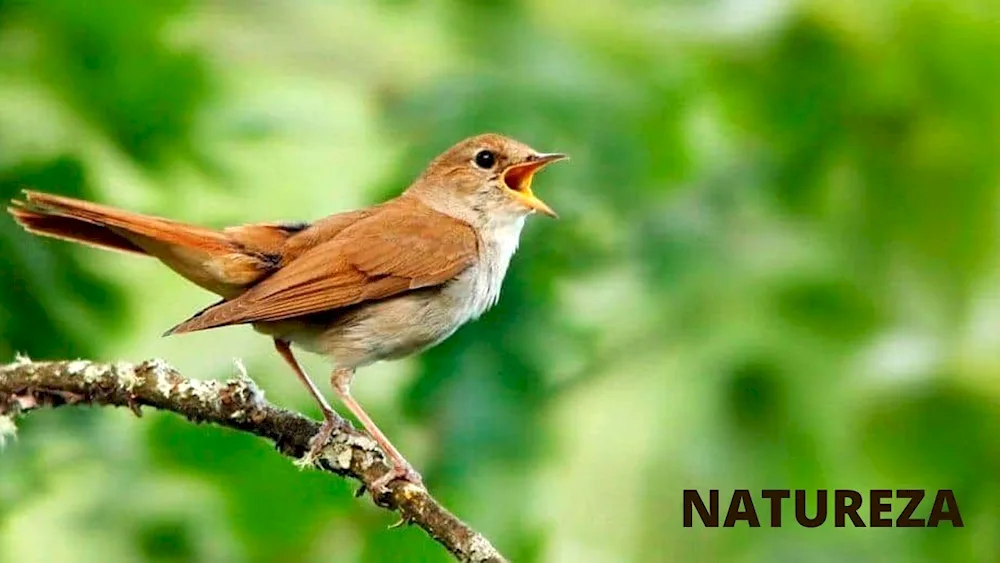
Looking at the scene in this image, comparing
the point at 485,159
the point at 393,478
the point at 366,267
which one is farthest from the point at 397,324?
the point at 485,159

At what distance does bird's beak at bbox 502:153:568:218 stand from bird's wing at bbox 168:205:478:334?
20cm

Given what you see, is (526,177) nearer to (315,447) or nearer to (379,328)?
(379,328)

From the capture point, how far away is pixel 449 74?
5105mm

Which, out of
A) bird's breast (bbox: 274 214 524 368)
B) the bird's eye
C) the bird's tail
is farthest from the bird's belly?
the bird's eye

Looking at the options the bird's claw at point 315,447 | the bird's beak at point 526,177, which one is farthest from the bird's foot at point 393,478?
the bird's beak at point 526,177

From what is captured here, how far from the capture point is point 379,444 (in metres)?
3.49

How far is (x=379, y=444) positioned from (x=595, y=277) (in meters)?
1.40

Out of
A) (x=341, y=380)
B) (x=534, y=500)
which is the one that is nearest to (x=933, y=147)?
(x=534, y=500)

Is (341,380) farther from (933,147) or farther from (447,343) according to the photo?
(933,147)

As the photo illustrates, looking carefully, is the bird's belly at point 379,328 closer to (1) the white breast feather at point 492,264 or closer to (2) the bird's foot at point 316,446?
(1) the white breast feather at point 492,264

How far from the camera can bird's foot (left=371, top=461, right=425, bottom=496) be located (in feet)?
9.89

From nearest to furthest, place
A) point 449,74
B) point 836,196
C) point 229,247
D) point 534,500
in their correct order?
1. point 229,247
2. point 534,500
3. point 836,196
4. point 449,74

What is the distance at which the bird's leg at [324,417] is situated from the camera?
10.6 ft

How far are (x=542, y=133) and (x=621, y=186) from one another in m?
A: 0.33
